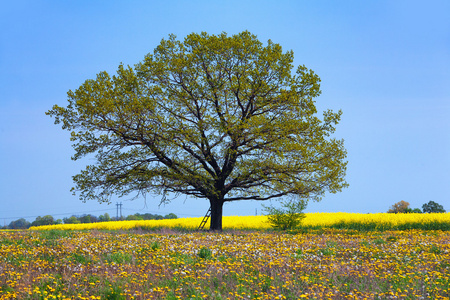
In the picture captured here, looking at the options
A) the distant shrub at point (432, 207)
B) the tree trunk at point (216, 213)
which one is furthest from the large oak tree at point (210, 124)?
the distant shrub at point (432, 207)

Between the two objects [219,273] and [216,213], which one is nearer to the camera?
[219,273]

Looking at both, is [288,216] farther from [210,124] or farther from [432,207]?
[432,207]

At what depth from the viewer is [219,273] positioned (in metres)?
9.87

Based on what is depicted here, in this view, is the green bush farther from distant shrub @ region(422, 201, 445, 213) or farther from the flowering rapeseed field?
distant shrub @ region(422, 201, 445, 213)

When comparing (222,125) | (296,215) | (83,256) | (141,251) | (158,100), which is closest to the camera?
(83,256)

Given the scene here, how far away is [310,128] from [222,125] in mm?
5613

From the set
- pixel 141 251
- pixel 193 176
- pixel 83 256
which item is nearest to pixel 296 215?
pixel 193 176

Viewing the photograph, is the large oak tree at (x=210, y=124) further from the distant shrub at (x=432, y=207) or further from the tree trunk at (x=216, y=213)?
the distant shrub at (x=432, y=207)

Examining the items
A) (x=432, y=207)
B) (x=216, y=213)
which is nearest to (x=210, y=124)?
(x=216, y=213)

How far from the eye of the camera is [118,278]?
368 inches

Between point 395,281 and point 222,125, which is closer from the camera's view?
point 395,281

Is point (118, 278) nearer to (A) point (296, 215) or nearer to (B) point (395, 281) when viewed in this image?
(B) point (395, 281)

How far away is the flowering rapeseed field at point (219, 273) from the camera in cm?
846

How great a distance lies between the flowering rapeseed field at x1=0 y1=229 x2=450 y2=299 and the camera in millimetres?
8461
